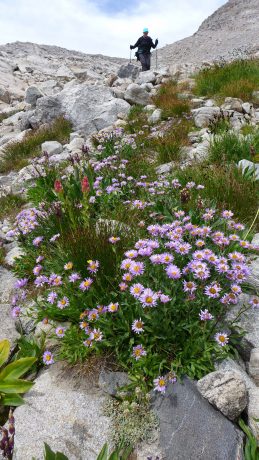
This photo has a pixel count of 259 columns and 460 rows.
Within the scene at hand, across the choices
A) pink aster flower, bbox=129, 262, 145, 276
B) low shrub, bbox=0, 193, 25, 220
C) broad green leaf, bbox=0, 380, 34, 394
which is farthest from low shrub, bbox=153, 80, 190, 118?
broad green leaf, bbox=0, 380, 34, 394

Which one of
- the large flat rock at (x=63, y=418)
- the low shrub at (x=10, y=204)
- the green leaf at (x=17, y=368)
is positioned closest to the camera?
the large flat rock at (x=63, y=418)

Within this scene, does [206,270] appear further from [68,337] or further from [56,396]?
[56,396]

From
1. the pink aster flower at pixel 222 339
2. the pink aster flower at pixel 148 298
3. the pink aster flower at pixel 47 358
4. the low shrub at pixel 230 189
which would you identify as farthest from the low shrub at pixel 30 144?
the pink aster flower at pixel 222 339

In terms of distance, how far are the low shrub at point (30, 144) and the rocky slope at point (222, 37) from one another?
1756 cm

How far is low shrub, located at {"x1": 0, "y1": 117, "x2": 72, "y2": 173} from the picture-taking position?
29.5 feet

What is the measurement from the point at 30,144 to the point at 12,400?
7.84 metres

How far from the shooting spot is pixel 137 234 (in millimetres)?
3775

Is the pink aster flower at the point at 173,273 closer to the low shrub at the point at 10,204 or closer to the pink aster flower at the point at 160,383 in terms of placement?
the pink aster flower at the point at 160,383

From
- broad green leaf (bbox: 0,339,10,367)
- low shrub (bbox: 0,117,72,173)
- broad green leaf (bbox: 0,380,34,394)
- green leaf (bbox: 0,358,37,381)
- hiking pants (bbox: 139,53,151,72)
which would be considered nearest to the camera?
broad green leaf (bbox: 0,380,34,394)

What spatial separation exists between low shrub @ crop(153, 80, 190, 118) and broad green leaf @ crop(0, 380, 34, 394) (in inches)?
298

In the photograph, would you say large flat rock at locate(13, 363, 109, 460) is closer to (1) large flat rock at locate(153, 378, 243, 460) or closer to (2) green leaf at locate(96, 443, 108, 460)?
(2) green leaf at locate(96, 443, 108, 460)

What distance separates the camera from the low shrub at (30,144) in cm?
899

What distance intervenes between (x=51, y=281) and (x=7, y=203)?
12.5 ft

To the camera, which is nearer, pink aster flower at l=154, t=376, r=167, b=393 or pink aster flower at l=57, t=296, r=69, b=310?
pink aster flower at l=154, t=376, r=167, b=393
